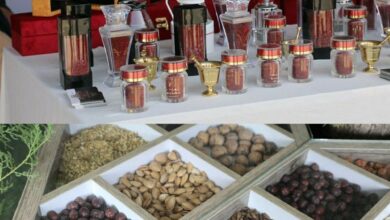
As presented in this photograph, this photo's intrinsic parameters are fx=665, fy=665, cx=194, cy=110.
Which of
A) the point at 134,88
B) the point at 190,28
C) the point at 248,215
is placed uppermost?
the point at 190,28

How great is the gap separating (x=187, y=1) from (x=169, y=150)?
0.58 metres

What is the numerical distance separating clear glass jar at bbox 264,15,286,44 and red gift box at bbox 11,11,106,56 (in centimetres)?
56

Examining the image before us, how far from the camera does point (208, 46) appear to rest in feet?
6.81

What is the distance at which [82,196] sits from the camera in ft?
4.18

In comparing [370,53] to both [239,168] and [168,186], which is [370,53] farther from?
[168,186]

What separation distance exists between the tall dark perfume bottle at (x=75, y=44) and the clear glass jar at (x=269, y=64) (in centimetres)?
44

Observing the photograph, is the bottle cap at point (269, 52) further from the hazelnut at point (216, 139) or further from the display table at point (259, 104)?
the hazelnut at point (216, 139)

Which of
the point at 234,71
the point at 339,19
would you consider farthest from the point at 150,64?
the point at 339,19

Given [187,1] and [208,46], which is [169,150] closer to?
[187,1]

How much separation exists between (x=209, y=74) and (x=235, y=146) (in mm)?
321

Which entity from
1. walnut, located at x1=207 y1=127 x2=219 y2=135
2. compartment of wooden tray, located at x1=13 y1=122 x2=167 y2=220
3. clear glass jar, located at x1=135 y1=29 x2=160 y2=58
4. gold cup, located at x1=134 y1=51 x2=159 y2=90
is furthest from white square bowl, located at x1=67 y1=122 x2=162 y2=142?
clear glass jar, located at x1=135 y1=29 x2=160 y2=58

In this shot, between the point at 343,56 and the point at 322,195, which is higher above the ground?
the point at 343,56

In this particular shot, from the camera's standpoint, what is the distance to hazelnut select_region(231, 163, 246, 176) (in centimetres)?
134

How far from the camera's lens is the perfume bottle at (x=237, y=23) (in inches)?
73.9
